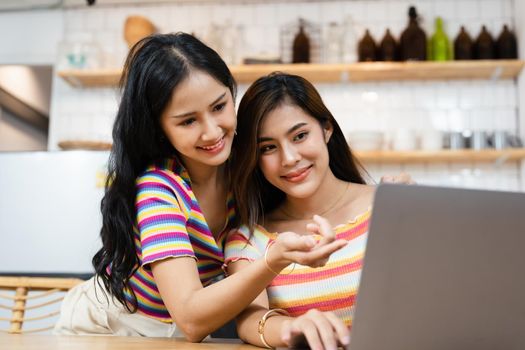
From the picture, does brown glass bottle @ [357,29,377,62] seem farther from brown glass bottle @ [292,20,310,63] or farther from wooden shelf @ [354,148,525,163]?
wooden shelf @ [354,148,525,163]

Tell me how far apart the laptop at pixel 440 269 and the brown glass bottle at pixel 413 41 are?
285 cm

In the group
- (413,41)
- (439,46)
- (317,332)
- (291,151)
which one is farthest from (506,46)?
(317,332)

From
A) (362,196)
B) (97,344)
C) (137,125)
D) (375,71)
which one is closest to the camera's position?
(97,344)

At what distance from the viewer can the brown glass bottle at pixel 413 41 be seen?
3.39 m

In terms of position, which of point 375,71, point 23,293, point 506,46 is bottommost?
point 23,293

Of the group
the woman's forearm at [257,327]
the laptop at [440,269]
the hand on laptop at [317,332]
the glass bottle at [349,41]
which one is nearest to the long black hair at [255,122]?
the woman's forearm at [257,327]

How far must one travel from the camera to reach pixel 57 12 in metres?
3.81

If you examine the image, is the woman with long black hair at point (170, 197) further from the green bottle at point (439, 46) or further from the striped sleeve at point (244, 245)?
the green bottle at point (439, 46)

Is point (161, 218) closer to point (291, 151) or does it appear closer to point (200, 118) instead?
point (200, 118)

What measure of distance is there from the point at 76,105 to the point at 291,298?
2.83m

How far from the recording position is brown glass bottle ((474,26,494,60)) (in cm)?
339

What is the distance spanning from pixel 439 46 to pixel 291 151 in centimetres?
239

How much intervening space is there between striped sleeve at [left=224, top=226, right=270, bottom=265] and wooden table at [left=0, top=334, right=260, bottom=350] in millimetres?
262

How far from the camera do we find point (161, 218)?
1.14 metres
